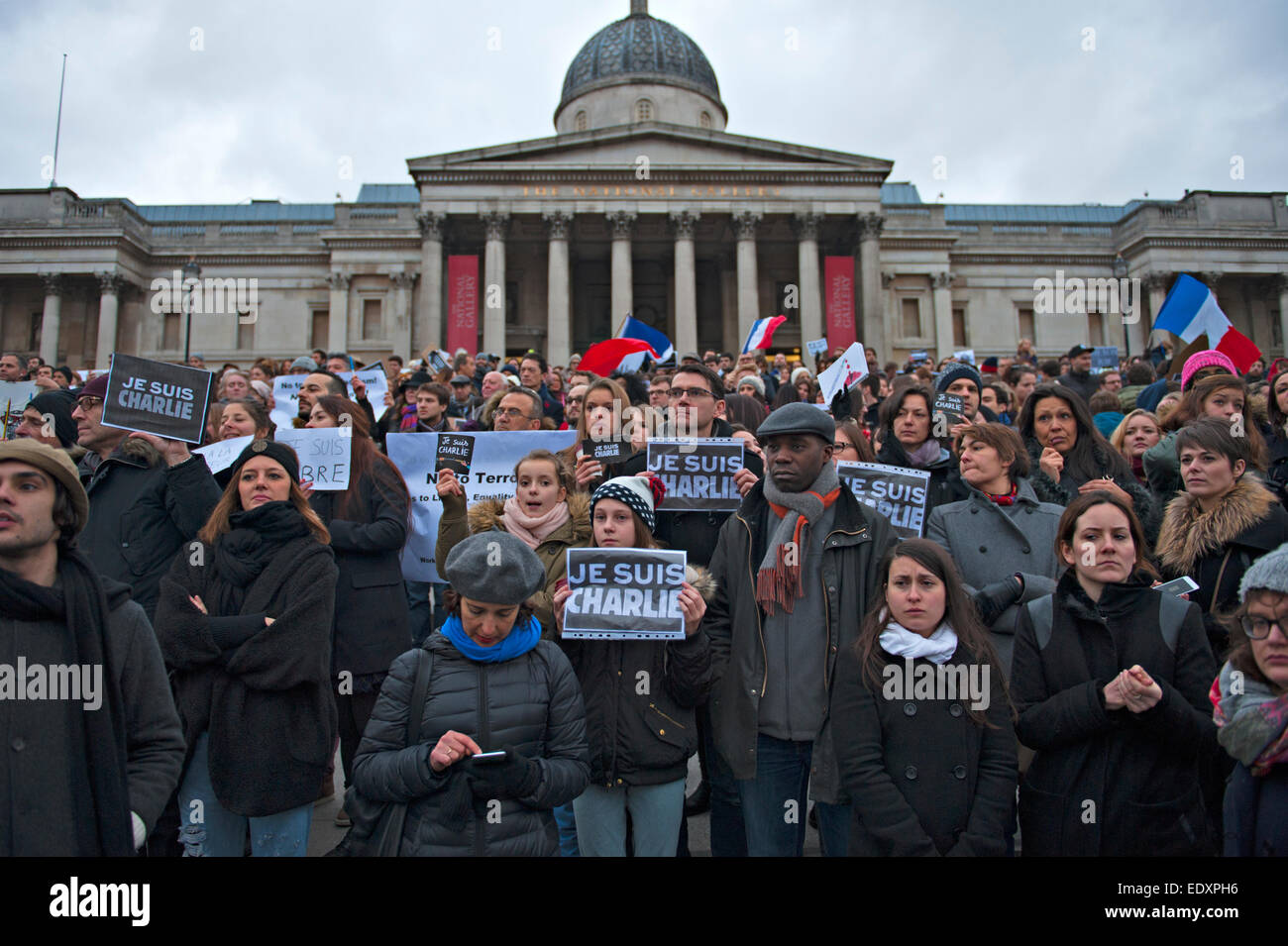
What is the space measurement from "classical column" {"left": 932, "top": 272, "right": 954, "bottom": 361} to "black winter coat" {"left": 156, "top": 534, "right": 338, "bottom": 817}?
1673 inches

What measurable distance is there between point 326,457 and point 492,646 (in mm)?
2830

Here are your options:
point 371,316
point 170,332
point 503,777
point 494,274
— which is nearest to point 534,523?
point 503,777

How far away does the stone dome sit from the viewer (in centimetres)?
4472

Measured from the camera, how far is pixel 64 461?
3.09 metres

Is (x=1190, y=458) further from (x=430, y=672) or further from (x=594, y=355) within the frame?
(x=594, y=355)

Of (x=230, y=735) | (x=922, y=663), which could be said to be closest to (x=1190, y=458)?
(x=922, y=663)

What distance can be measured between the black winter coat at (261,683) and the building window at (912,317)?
4310cm

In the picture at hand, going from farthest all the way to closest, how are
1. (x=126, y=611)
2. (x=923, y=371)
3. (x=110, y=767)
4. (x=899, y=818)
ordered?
(x=923, y=371)
(x=899, y=818)
(x=126, y=611)
(x=110, y=767)

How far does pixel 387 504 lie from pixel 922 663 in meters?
3.50

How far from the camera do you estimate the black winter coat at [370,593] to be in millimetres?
5266

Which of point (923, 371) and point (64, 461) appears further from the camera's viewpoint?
point (923, 371)

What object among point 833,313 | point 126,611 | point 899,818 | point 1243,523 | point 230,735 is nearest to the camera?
point 126,611

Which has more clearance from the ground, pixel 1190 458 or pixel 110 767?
pixel 1190 458

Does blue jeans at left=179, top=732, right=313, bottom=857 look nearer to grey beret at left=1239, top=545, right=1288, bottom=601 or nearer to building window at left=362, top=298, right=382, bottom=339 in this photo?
grey beret at left=1239, top=545, right=1288, bottom=601
